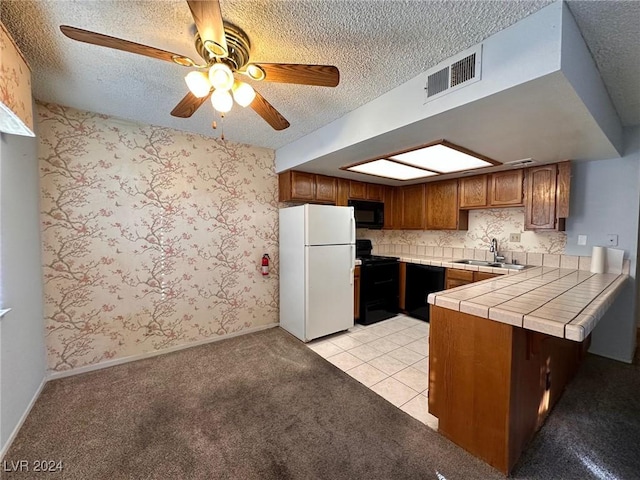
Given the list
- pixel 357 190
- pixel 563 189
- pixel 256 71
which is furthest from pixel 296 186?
pixel 563 189

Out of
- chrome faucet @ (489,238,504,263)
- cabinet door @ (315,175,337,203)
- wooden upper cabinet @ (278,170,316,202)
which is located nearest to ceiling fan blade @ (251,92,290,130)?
wooden upper cabinet @ (278,170,316,202)

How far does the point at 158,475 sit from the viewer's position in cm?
140

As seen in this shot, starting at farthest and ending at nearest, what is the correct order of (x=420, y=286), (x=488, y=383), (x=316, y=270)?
(x=420, y=286) → (x=316, y=270) → (x=488, y=383)

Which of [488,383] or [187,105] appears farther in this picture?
[187,105]

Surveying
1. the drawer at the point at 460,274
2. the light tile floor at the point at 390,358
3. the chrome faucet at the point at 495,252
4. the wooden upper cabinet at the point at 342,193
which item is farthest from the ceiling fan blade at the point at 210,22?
the chrome faucet at the point at 495,252

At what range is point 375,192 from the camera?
13.6 ft

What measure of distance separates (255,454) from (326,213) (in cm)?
228

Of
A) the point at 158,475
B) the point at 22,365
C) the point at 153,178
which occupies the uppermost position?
the point at 153,178

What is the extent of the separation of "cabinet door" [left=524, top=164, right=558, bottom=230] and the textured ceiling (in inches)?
31.4

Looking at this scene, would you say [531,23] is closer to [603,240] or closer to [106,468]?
[603,240]

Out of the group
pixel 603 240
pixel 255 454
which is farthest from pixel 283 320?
pixel 603 240

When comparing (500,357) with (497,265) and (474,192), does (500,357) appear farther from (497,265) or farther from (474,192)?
(474,192)

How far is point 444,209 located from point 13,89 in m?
4.13

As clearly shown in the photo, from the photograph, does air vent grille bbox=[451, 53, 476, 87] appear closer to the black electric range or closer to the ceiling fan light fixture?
the ceiling fan light fixture
